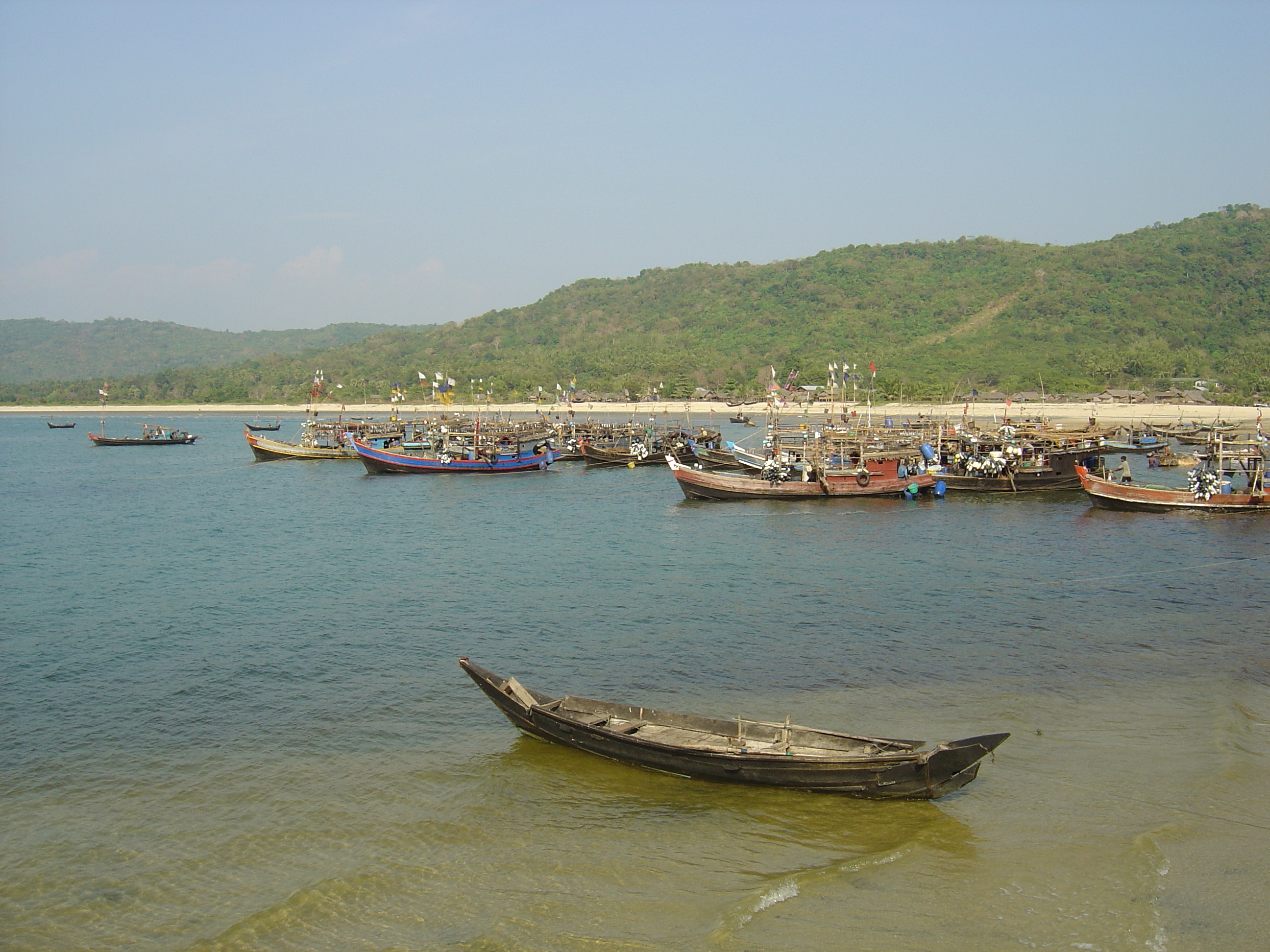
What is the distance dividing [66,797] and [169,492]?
129 ft

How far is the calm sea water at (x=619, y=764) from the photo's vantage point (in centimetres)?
1020

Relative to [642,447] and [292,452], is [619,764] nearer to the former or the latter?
[642,447]

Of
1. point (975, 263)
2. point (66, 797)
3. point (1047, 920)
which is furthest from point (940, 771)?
point (975, 263)

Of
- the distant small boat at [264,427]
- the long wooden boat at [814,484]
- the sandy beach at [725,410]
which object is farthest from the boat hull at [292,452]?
the long wooden boat at [814,484]

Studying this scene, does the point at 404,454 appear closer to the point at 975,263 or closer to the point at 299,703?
the point at 299,703

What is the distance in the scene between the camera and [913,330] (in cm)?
12788

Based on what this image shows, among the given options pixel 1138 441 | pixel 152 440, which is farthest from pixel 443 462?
pixel 1138 441

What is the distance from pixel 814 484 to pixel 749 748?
27.5 meters

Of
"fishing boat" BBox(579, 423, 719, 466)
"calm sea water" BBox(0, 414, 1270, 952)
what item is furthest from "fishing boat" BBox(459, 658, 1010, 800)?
"fishing boat" BBox(579, 423, 719, 466)

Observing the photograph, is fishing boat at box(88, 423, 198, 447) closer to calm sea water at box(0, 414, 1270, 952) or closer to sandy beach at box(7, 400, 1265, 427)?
sandy beach at box(7, 400, 1265, 427)

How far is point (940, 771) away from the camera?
11812mm

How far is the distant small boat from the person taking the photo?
73.7 meters

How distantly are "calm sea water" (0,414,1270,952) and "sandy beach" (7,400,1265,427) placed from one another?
21.3 meters

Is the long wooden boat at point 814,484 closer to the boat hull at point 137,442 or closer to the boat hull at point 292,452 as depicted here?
the boat hull at point 292,452
